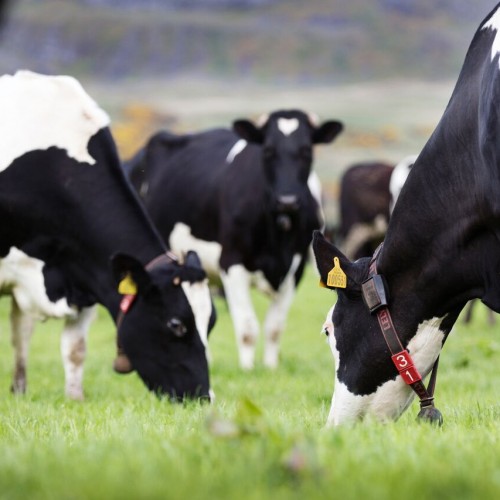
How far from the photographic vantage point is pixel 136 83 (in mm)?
115188

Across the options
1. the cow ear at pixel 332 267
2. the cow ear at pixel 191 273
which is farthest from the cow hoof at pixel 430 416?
the cow ear at pixel 191 273

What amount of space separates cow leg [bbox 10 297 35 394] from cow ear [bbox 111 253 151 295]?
1662 millimetres

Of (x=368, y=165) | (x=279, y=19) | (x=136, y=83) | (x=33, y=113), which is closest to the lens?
(x=33, y=113)

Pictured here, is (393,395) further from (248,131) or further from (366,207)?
(366,207)

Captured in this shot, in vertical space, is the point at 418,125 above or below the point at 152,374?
above

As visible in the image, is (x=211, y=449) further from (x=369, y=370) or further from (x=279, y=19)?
(x=279, y=19)


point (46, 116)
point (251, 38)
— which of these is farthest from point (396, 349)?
point (251, 38)

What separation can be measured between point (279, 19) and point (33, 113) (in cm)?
12693

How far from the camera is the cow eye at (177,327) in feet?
23.1

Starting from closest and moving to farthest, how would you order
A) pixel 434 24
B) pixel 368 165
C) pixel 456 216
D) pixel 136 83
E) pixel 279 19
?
pixel 456 216 < pixel 368 165 < pixel 136 83 < pixel 434 24 < pixel 279 19

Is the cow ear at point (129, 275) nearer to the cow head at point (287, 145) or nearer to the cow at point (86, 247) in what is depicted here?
the cow at point (86, 247)

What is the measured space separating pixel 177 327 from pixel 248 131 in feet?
14.4

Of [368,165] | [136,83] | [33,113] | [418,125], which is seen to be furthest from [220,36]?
[33,113]

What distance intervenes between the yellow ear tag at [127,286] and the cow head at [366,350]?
2344mm
